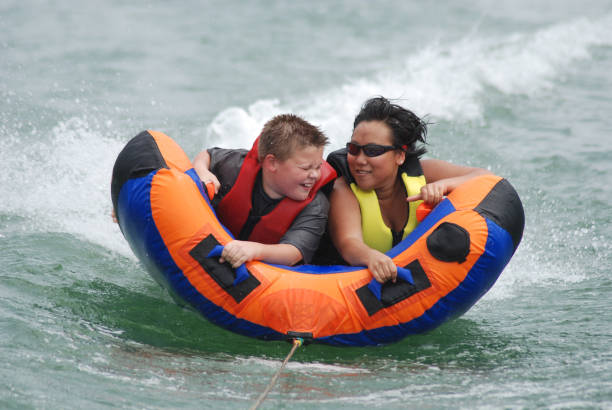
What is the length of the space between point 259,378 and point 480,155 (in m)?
5.13

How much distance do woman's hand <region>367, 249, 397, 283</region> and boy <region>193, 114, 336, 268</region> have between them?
0.38 metres

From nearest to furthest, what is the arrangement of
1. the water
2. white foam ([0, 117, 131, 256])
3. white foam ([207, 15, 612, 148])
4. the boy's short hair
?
the water < the boy's short hair < white foam ([0, 117, 131, 256]) < white foam ([207, 15, 612, 148])

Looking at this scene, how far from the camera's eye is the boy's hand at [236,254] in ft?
12.0

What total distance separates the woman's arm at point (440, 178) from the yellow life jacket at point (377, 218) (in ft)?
0.34

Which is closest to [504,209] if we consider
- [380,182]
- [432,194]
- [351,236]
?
[432,194]

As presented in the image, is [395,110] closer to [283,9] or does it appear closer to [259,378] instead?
[259,378]

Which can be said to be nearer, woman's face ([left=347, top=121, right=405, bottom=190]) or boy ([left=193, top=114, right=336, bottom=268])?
boy ([left=193, top=114, right=336, bottom=268])

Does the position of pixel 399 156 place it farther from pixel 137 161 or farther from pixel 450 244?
pixel 137 161

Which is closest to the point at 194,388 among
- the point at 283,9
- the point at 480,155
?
the point at 480,155

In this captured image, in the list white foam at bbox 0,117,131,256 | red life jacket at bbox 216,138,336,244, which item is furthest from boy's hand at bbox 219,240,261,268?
white foam at bbox 0,117,131,256

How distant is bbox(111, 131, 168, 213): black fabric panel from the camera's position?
3.89 meters

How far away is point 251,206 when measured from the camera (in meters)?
4.04

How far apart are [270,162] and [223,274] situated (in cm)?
65

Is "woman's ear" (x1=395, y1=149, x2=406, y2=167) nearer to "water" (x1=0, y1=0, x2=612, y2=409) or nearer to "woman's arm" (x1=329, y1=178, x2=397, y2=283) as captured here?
"woman's arm" (x1=329, y1=178, x2=397, y2=283)
